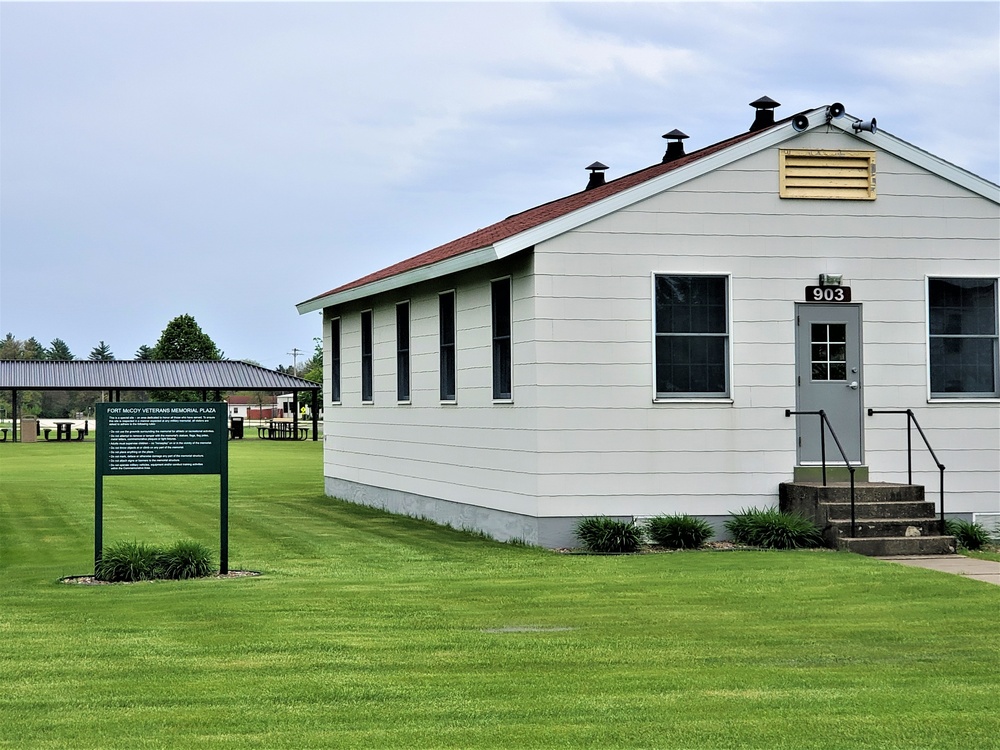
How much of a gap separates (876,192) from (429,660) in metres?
10.4

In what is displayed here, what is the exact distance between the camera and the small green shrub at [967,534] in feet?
54.3

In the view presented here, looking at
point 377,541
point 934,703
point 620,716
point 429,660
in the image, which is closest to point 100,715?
point 429,660

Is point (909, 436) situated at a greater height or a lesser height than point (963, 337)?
lesser

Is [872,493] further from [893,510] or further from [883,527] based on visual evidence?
[883,527]

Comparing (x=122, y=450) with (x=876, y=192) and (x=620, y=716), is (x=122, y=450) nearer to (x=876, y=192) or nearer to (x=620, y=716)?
(x=620, y=716)

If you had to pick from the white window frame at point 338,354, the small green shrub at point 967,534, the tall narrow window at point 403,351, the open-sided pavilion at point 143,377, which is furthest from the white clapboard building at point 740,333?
the open-sided pavilion at point 143,377

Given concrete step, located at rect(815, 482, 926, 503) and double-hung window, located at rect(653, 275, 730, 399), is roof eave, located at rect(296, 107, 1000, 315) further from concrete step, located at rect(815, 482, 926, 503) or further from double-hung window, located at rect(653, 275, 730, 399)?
concrete step, located at rect(815, 482, 926, 503)

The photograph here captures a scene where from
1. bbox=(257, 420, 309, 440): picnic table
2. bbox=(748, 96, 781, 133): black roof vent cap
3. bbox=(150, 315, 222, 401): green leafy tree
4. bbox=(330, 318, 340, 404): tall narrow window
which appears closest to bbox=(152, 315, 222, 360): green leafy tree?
bbox=(150, 315, 222, 401): green leafy tree

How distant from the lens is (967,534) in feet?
54.3

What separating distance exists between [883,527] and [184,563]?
312 inches

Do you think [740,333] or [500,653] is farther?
[740,333]

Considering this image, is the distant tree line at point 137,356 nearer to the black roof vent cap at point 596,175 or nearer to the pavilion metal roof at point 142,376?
the pavilion metal roof at point 142,376

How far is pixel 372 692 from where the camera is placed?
835 cm

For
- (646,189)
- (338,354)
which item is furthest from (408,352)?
(646,189)
